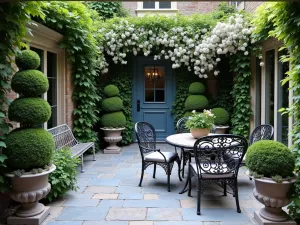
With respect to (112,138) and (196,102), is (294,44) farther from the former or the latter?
(112,138)

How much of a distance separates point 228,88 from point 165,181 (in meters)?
4.18

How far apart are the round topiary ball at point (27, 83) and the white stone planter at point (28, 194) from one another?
0.95 metres

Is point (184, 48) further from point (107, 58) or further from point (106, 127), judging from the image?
point (106, 127)

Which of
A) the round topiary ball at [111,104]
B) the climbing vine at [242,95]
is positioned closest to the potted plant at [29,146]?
the round topiary ball at [111,104]

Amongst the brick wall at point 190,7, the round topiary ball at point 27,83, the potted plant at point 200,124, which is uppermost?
the brick wall at point 190,7

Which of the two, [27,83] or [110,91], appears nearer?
[27,83]

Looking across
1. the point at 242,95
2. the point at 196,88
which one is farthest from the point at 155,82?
the point at 242,95

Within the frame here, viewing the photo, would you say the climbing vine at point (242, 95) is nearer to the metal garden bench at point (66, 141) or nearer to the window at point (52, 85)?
the metal garden bench at point (66, 141)

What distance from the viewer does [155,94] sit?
913cm

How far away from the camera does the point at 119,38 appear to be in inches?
314

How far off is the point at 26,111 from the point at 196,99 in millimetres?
5358

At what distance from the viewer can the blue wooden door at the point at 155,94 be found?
9.09 metres

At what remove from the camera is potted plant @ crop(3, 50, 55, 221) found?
342 cm

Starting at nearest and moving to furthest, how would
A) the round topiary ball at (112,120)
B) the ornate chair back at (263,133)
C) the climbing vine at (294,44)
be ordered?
the climbing vine at (294,44)
the ornate chair back at (263,133)
the round topiary ball at (112,120)
